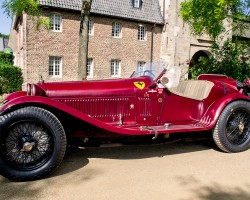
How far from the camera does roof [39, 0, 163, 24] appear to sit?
1865 cm

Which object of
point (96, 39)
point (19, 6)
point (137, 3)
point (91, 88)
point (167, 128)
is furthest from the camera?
point (137, 3)

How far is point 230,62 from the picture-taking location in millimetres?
10672

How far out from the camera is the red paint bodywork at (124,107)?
392cm

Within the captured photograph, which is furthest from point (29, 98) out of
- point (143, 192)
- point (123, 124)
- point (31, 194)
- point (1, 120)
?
point (143, 192)

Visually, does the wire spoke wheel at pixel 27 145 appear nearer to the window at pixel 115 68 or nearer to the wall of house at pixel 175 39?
the window at pixel 115 68

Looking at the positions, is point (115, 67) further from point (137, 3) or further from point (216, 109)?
point (216, 109)

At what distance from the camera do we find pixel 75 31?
19.3 meters

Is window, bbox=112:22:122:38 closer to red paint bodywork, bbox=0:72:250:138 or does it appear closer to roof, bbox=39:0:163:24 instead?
roof, bbox=39:0:163:24

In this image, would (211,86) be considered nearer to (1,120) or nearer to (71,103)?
(71,103)

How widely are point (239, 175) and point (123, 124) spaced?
1.89 m

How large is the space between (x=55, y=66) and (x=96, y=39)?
3796 millimetres

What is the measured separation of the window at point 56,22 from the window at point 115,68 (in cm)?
500

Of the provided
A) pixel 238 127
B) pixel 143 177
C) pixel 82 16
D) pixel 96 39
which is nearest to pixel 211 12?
pixel 82 16

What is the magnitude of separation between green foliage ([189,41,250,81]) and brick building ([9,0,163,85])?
10.6 meters
